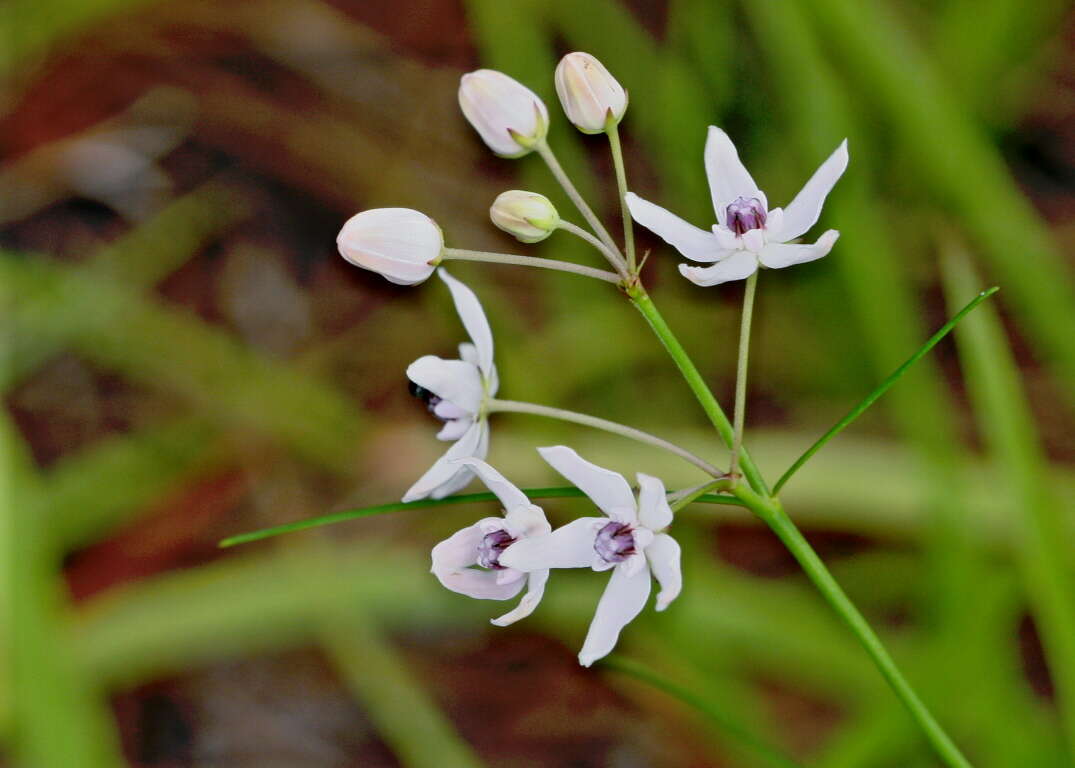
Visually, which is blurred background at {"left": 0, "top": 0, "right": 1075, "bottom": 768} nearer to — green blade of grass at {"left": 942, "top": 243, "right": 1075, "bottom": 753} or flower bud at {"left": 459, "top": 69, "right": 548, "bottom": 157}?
green blade of grass at {"left": 942, "top": 243, "right": 1075, "bottom": 753}

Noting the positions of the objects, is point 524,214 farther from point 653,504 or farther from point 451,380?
point 653,504

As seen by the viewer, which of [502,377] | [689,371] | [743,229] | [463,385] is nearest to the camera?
[689,371]

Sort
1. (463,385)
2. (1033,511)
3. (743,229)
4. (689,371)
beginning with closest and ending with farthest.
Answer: (689,371) < (743,229) < (463,385) < (1033,511)

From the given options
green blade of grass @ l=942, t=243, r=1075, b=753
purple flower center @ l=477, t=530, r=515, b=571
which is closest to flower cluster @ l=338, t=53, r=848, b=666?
purple flower center @ l=477, t=530, r=515, b=571

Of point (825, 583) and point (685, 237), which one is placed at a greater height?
point (685, 237)

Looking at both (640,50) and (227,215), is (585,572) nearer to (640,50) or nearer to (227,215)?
(640,50)

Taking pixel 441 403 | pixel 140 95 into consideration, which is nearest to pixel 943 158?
pixel 441 403

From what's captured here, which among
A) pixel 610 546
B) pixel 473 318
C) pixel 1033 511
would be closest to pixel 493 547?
pixel 610 546
